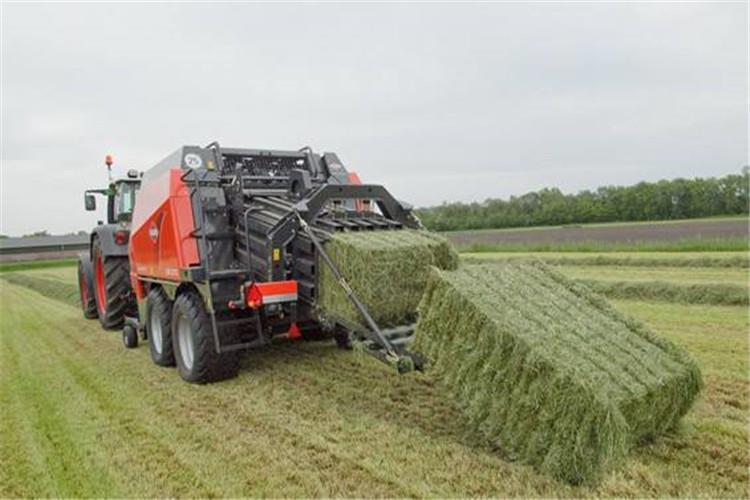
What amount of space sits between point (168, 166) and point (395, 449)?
4154 millimetres

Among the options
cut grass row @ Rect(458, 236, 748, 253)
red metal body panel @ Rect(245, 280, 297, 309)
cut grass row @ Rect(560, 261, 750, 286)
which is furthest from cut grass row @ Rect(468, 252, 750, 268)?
red metal body panel @ Rect(245, 280, 297, 309)

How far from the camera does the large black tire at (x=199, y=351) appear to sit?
573cm

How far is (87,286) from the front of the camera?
10938 mm

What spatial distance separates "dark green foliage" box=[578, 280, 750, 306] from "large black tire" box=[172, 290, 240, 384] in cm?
676

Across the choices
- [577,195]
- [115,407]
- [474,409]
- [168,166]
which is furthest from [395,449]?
[577,195]

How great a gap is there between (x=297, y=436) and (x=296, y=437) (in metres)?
0.02

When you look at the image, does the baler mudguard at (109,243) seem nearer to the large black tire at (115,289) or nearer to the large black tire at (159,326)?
the large black tire at (115,289)

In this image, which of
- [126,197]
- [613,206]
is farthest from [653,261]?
[613,206]

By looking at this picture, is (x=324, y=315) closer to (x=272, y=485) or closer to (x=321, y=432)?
(x=321, y=432)

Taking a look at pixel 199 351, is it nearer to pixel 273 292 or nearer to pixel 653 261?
pixel 273 292

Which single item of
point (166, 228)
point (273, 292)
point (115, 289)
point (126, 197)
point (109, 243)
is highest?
point (126, 197)

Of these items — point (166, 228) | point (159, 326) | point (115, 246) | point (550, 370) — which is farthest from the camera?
point (115, 246)

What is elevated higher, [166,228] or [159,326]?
[166,228]

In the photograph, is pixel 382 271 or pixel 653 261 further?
pixel 653 261
